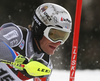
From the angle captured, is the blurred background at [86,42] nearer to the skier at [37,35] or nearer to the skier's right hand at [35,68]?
the skier at [37,35]

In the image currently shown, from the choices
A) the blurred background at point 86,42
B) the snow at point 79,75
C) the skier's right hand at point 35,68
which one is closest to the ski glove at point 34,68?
the skier's right hand at point 35,68

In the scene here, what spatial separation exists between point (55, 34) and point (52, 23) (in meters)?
0.14

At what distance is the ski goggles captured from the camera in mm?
2652

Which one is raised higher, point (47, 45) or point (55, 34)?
point (55, 34)

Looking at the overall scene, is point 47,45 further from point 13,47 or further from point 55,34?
point 13,47

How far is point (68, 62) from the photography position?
203 inches

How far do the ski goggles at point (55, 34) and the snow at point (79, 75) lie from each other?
1.72 meters

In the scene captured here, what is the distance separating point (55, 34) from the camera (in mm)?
2664

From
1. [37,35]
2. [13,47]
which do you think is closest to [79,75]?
[37,35]

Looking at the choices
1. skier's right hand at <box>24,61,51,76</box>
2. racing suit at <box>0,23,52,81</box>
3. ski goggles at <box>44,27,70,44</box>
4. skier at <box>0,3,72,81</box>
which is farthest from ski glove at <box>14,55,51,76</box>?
ski goggles at <box>44,27,70,44</box>

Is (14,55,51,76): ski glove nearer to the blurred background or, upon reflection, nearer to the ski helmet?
the ski helmet

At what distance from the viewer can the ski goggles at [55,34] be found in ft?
8.70

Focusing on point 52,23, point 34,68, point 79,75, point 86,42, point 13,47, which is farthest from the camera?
point 86,42

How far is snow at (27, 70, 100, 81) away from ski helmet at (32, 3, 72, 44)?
67.9 inches
